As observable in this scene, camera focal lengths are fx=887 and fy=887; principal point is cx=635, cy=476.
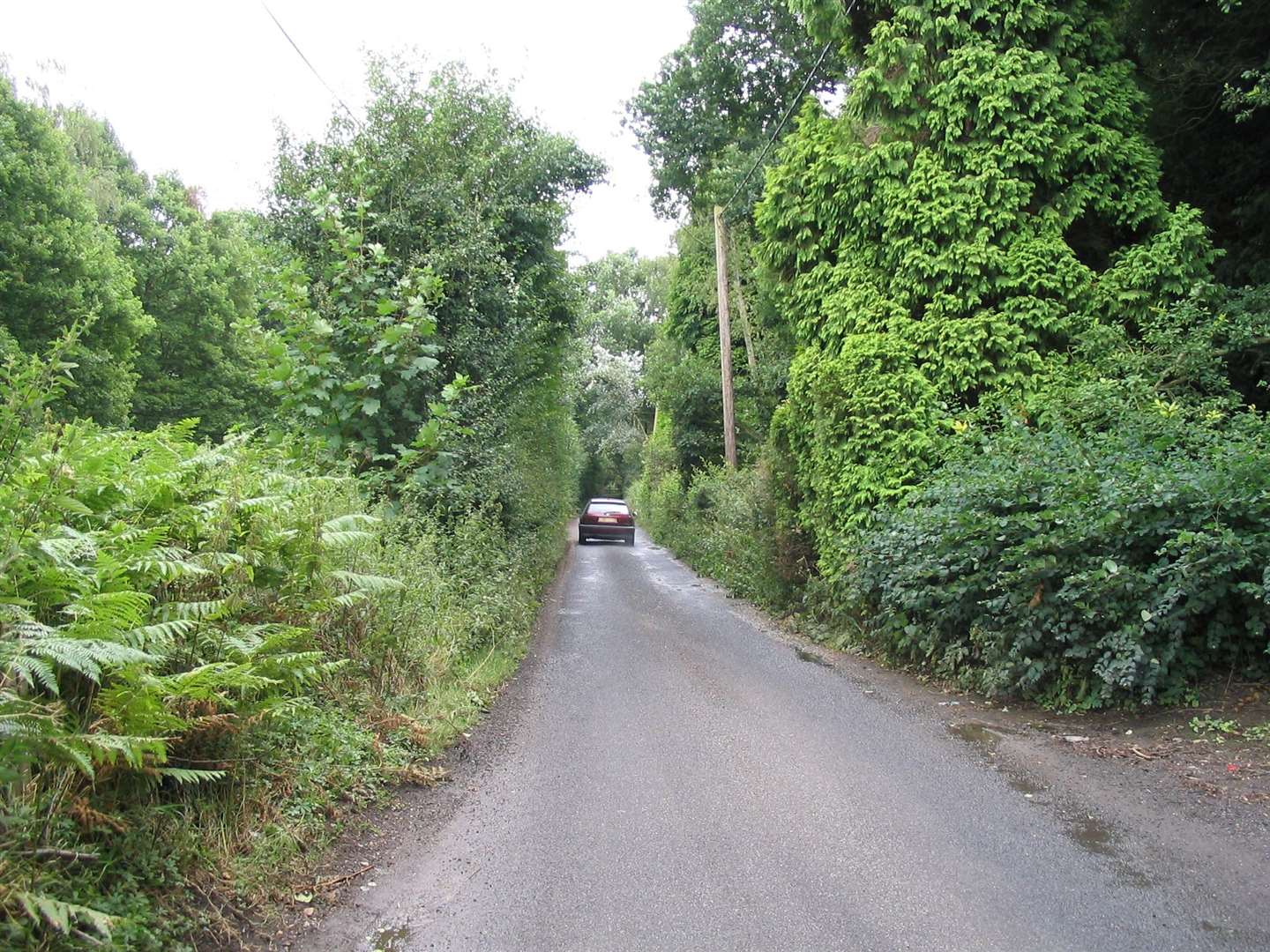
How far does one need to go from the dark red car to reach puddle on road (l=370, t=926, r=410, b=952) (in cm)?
2860

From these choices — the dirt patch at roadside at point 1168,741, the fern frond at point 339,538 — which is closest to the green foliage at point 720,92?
the dirt patch at roadside at point 1168,741

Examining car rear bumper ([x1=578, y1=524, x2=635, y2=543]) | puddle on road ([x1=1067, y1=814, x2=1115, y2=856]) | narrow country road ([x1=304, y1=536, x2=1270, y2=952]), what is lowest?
narrow country road ([x1=304, y1=536, x2=1270, y2=952])

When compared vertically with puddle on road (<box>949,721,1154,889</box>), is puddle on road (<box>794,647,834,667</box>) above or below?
above

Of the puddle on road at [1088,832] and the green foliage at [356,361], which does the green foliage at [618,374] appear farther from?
the puddle on road at [1088,832]

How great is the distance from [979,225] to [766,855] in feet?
28.2

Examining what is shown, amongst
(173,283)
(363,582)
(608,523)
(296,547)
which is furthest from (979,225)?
(173,283)

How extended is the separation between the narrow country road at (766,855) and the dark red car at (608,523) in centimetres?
2481

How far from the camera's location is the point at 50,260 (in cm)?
2498

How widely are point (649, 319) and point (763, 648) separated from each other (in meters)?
50.6

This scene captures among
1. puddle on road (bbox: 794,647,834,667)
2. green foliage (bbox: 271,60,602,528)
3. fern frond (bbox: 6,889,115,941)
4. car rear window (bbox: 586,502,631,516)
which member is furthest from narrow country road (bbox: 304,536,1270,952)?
car rear window (bbox: 586,502,631,516)

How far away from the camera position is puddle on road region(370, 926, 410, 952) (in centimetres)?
354

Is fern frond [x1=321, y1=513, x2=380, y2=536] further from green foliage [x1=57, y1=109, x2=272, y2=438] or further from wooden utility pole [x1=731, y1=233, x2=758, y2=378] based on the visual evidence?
green foliage [x1=57, y1=109, x2=272, y2=438]

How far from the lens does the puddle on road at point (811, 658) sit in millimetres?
9883

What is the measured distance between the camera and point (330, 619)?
6.23 meters
